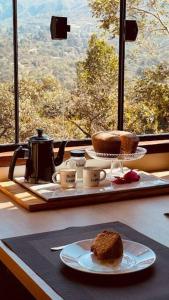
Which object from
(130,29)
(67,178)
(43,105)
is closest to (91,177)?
(67,178)

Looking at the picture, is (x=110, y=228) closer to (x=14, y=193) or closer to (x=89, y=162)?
(x=14, y=193)

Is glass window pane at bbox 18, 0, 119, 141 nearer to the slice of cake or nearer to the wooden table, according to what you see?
the wooden table

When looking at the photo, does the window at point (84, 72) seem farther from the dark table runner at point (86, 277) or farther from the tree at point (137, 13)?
the dark table runner at point (86, 277)

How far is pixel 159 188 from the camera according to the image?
2.10 meters

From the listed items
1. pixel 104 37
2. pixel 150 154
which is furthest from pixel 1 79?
pixel 150 154

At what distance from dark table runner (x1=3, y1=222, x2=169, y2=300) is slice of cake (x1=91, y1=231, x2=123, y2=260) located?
0.24ft

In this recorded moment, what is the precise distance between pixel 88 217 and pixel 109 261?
0.46m

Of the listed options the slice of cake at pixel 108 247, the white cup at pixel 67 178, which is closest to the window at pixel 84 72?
the white cup at pixel 67 178

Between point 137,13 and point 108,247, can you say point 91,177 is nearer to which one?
point 108,247

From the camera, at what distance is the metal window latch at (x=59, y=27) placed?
2.41 metres

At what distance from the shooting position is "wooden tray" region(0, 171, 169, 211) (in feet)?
6.21

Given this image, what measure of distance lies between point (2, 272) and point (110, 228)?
1.14ft

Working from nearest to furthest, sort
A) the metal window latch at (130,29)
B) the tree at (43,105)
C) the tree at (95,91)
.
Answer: the metal window latch at (130,29), the tree at (43,105), the tree at (95,91)

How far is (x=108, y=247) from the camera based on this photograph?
1.32 metres
